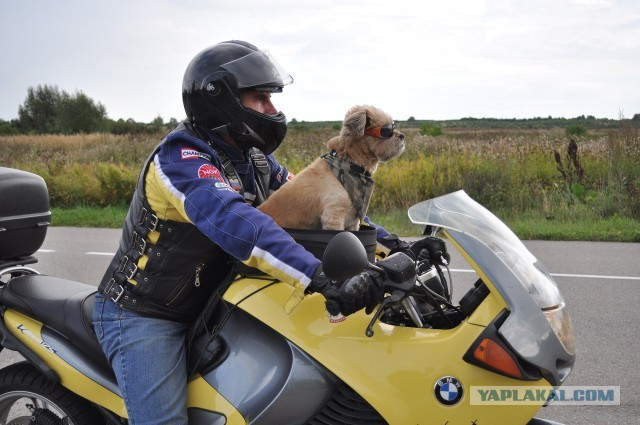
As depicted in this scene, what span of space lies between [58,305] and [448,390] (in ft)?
5.09

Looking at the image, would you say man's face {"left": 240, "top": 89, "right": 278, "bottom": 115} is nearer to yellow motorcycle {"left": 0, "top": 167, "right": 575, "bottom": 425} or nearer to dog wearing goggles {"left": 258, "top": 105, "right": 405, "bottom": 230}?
dog wearing goggles {"left": 258, "top": 105, "right": 405, "bottom": 230}

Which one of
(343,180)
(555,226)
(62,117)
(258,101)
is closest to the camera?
(258,101)

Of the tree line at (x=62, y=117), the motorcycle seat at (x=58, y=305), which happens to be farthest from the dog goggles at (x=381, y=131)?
the tree line at (x=62, y=117)

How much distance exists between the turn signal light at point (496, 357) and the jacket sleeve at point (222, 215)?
0.52 meters

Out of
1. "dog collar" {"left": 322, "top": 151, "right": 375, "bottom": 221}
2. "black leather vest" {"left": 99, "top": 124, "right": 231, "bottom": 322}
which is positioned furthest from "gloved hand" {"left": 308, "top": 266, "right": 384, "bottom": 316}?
"dog collar" {"left": 322, "top": 151, "right": 375, "bottom": 221}

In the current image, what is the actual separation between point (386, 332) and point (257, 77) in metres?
1.01

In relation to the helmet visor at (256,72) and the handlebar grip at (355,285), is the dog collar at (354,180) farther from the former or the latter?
the handlebar grip at (355,285)

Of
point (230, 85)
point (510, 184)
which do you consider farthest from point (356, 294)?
point (510, 184)

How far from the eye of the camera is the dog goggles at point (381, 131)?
3.91 metres

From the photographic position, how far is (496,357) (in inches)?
75.4

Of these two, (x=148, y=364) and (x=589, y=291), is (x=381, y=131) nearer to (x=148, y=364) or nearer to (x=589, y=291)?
(x=148, y=364)

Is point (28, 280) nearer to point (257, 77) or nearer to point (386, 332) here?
point (257, 77)

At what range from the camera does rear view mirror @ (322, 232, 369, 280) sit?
73.4 inches

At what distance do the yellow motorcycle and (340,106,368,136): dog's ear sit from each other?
5.04ft
